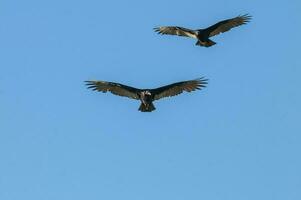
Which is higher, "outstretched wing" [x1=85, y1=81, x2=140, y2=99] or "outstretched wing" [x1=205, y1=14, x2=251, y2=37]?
"outstretched wing" [x1=205, y1=14, x2=251, y2=37]

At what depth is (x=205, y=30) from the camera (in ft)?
133

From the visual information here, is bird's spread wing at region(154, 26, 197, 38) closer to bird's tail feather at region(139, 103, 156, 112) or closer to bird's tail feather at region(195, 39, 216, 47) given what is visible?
bird's tail feather at region(195, 39, 216, 47)

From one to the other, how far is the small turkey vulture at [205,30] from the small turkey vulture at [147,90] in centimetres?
177

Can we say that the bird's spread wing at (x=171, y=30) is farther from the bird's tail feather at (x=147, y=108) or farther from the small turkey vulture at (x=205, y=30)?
the bird's tail feather at (x=147, y=108)

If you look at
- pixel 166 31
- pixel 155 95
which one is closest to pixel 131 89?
pixel 155 95

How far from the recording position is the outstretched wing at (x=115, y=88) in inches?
1555

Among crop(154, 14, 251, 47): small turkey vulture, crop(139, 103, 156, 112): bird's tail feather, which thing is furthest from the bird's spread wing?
crop(139, 103, 156, 112): bird's tail feather

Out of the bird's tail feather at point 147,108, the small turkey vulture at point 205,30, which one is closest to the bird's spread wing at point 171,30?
the small turkey vulture at point 205,30

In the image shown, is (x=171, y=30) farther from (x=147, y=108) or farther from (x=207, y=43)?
(x=147, y=108)

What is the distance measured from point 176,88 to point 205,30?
2.84 metres

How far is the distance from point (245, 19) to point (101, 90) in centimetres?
691

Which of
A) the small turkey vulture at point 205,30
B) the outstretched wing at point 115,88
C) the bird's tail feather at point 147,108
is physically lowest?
the bird's tail feather at point 147,108

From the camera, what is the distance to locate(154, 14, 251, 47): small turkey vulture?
4012cm

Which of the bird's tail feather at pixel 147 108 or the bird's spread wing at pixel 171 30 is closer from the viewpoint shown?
the bird's tail feather at pixel 147 108
